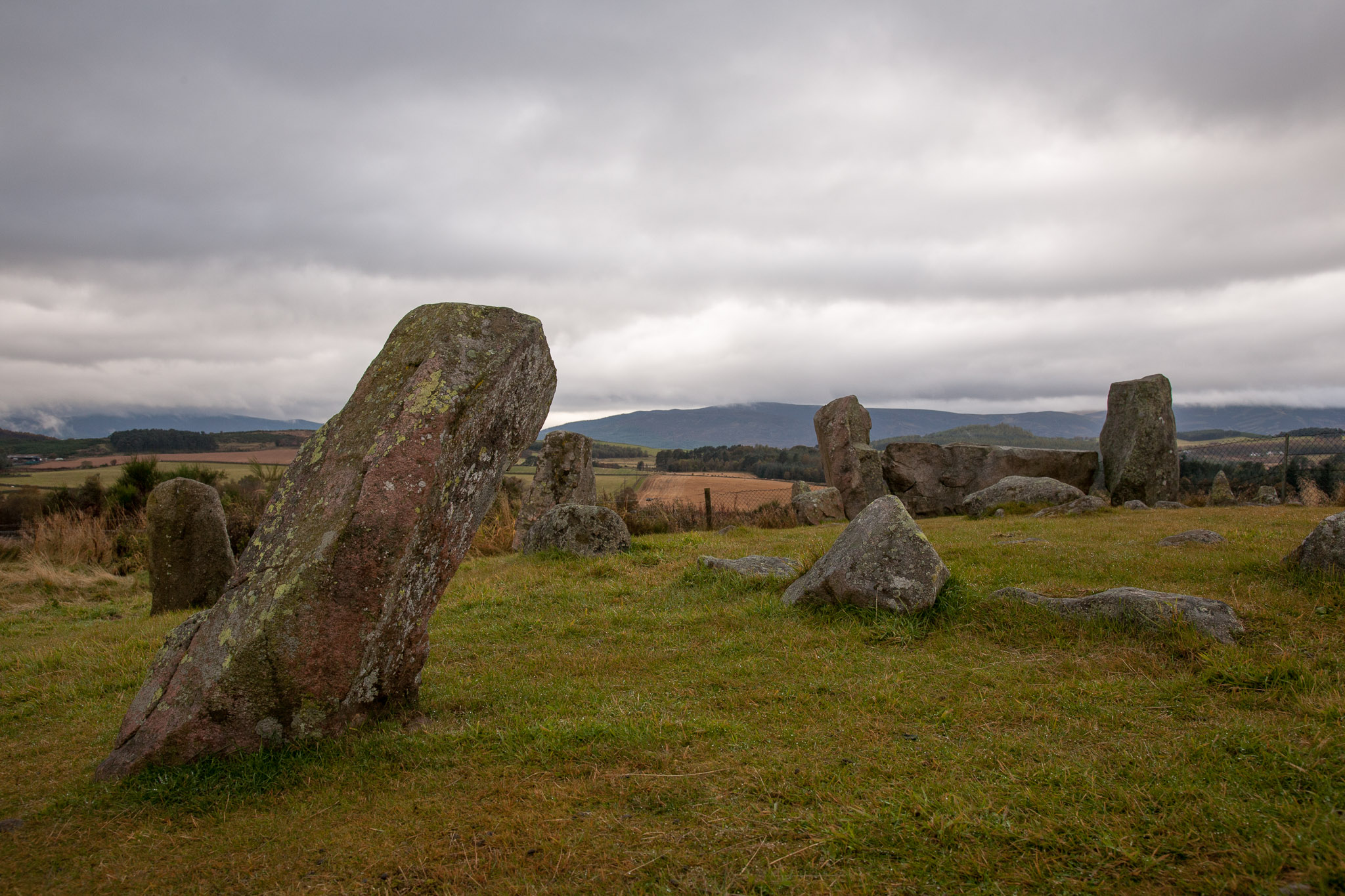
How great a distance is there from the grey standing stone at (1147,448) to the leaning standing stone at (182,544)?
68.3 feet

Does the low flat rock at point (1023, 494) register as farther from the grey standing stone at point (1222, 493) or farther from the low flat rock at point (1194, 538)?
the low flat rock at point (1194, 538)

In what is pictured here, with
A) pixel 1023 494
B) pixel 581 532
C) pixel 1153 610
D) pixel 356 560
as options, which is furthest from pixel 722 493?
pixel 356 560

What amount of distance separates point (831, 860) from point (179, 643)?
4.67m

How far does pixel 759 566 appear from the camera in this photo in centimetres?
982

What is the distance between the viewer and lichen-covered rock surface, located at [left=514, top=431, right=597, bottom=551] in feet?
54.8

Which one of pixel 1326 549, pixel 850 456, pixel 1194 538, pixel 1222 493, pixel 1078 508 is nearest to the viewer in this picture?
pixel 1326 549

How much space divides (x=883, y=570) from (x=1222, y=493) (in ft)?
65.5

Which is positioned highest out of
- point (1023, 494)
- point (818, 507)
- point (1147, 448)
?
point (1147, 448)

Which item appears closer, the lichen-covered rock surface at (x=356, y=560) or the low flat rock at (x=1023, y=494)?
the lichen-covered rock surface at (x=356, y=560)

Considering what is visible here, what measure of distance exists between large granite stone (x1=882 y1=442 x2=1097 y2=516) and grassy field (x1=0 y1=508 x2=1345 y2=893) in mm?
15445

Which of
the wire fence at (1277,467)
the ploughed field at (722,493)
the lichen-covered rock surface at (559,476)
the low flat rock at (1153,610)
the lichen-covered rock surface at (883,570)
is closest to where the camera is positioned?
the low flat rock at (1153,610)

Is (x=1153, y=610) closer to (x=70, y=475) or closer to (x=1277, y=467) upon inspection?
(x=1277, y=467)

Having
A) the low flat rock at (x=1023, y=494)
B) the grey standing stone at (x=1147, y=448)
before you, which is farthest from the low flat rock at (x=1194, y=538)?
the grey standing stone at (x=1147, y=448)

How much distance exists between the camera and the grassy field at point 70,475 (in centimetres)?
2488
